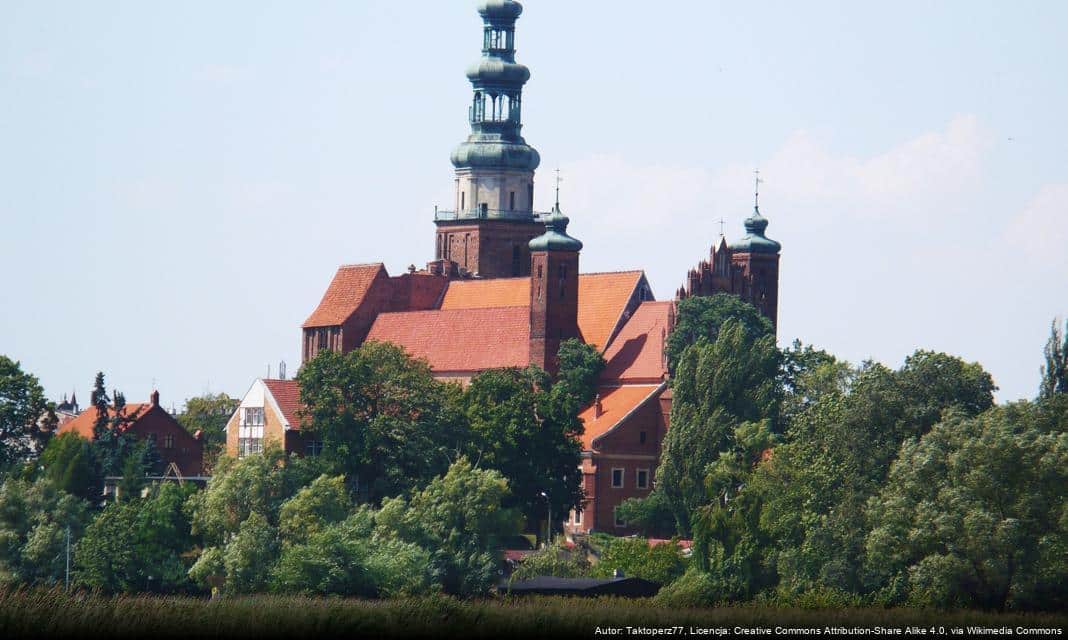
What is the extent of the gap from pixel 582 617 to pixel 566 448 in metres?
39.2

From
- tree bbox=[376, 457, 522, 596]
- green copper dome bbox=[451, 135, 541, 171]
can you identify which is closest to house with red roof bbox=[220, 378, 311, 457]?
tree bbox=[376, 457, 522, 596]

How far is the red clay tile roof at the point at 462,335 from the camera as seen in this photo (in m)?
132

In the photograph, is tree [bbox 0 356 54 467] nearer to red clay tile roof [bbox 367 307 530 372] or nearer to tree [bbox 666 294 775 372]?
red clay tile roof [bbox 367 307 530 372]

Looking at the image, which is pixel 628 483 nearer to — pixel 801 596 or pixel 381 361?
pixel 381 361

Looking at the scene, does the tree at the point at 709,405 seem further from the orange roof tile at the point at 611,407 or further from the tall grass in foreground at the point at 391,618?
Result: the tall grass in foreground at the point at 391,618

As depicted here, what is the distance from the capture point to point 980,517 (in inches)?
3270

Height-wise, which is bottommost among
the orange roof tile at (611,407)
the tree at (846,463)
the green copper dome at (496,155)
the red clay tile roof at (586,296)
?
the tree at (846,463)

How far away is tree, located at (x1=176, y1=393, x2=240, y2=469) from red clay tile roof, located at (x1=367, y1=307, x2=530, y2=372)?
20.6 meters

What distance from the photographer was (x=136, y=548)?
100m

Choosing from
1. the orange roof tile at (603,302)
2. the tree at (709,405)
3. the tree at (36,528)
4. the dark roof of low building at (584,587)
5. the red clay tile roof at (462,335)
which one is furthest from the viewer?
the orange roof tile at (603,302)

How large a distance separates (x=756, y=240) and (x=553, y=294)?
A: 9.87m

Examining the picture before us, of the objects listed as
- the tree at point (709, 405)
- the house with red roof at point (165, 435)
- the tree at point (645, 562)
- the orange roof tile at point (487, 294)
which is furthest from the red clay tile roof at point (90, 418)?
the tree at point (645, 562)

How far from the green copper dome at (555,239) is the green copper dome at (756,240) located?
7.63 meters

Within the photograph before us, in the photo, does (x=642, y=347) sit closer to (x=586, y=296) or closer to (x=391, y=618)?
(x=586, y=296)
